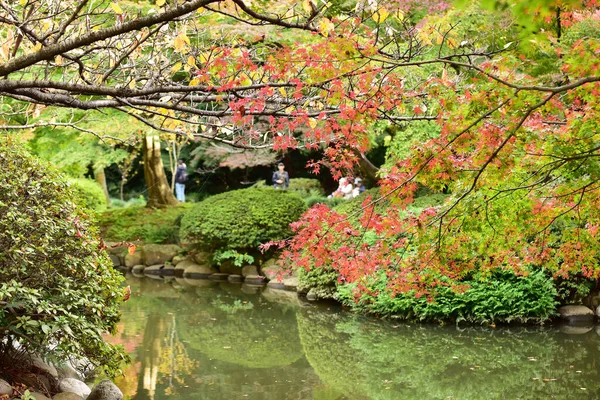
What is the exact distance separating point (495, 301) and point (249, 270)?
20.1 ft

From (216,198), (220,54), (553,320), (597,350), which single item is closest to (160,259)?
(216,198)

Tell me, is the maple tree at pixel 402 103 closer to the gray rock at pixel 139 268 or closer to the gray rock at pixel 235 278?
the gray rock at pixel 235 278

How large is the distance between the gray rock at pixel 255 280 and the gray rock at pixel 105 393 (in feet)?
26.2

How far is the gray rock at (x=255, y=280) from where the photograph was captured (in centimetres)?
1347

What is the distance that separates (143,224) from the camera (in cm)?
1647

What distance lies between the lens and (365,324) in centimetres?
913

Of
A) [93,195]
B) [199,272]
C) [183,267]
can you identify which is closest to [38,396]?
[199,272]

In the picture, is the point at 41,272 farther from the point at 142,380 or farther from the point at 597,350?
the point at 597,350

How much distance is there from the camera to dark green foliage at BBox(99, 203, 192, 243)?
15.9m

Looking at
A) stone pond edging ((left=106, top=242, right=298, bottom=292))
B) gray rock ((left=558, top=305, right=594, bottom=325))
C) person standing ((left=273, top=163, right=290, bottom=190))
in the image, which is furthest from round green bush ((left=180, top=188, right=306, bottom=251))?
gray rock ((left=558, top=305, right=594, bottom=325))

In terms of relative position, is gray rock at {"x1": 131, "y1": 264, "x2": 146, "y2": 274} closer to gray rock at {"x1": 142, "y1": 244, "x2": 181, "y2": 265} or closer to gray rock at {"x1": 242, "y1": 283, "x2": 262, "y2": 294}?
gray rock at {"x1": 142, "y1": 244, "x2": 181, "y2": 265}

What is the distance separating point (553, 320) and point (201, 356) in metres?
4.56

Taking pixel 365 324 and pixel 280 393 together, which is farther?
pixel 365 324

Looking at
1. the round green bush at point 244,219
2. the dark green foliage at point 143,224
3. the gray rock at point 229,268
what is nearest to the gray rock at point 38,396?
the round green bush at point 244,219
